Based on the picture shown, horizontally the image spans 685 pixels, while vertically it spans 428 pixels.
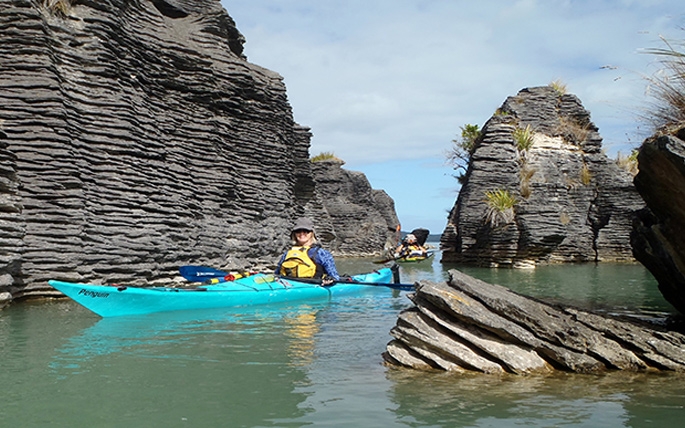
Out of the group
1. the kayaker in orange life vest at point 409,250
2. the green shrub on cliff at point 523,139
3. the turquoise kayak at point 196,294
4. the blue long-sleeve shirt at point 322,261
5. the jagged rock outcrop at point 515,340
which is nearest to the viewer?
the jagged rock outcrop at point 515,340

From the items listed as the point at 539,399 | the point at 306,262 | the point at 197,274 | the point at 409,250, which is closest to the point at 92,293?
the point at 197,274

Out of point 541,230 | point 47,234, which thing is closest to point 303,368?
point 47,234

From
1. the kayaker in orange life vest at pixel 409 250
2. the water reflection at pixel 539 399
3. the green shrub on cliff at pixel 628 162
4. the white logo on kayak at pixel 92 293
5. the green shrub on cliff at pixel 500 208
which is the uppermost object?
the green shrub on cliff at pixel 628 162

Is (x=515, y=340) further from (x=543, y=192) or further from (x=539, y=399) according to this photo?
(x=543, y=192)

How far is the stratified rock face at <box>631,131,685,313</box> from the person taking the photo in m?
5.75

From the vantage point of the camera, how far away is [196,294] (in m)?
10.4

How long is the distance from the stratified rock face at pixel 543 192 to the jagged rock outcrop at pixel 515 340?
17519 mm

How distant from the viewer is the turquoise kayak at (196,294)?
9250 mm

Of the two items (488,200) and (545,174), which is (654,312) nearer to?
(488,200)

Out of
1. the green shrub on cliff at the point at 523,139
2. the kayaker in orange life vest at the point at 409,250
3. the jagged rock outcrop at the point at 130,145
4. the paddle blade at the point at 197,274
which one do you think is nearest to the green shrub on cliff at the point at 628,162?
the green shrub on cliff at the point at 523,139

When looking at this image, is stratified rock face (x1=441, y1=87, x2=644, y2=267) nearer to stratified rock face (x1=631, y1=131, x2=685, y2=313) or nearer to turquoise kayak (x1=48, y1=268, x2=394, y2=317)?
turquoise kayak (x1=48, y1=268, x2=394, y2=317)

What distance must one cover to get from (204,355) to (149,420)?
2436 mm

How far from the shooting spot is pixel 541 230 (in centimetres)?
2289

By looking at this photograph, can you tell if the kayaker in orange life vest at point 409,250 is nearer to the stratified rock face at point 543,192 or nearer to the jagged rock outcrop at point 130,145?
the stratified rock face at point 543,192
